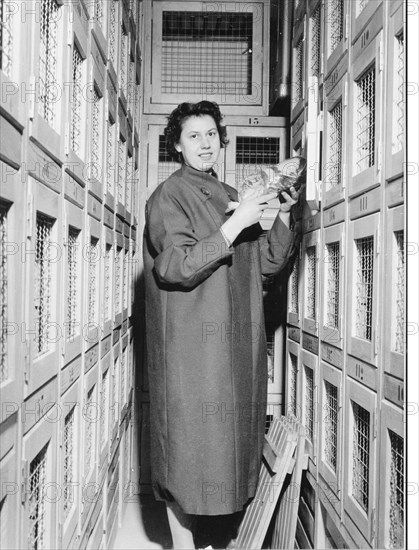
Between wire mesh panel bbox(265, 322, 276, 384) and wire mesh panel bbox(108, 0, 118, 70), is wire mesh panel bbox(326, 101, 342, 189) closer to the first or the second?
wire mesh panel bbox(108, 0, 118, 70)

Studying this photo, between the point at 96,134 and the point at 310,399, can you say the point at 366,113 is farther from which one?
the point at 310,399

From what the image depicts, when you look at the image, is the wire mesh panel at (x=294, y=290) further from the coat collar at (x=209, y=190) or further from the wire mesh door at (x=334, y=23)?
the wire mesh door at (x=334, y=23)

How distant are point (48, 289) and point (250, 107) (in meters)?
2.12

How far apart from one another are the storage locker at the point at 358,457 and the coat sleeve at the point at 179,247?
0.63 metres

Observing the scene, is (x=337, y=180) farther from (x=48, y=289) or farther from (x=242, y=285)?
(x=48, y=289)

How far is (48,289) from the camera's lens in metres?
1.50

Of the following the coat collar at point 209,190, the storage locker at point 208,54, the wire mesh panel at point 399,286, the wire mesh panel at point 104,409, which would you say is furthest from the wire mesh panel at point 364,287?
the storage locker at point 208,54

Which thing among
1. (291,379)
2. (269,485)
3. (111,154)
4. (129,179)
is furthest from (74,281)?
(291,379)

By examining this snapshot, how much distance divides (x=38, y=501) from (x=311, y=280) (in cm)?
152

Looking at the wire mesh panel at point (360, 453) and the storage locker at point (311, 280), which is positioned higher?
the storage locker at point (311, 280)

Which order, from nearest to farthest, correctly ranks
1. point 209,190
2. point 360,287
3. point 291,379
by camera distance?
point 360,287
point 209,190
point 291,379

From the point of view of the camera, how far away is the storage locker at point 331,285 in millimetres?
2074

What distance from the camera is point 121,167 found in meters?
2.71

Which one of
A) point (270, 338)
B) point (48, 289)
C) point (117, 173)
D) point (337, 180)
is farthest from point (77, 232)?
point (270, 338)
